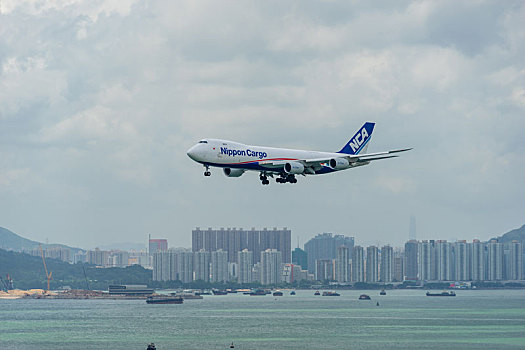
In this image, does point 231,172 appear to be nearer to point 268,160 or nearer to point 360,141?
point 268,160

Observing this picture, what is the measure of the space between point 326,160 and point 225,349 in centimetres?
7014

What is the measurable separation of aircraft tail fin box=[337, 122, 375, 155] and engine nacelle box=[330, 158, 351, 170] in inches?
717

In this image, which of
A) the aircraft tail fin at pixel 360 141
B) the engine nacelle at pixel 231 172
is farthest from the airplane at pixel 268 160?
the aircraft tail fin at pixel 360 141

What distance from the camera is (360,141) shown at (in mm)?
166125

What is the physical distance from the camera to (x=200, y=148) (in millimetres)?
130750

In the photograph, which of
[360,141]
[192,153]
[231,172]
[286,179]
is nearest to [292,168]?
[286,179]

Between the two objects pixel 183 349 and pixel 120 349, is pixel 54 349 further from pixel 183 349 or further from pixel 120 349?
pixel 183 349

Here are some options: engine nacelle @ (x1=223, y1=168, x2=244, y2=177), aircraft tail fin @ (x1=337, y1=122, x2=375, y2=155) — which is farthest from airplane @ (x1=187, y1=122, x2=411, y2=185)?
aircraft tail fin @ (x1=337, y1=122, x2=375, y2=155)

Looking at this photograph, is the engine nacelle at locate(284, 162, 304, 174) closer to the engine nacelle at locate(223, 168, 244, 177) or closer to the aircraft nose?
the engine nacelle at locate(223, 168, 244, 177)

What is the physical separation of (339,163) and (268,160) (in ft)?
45.2

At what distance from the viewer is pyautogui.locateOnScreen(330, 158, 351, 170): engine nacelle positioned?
472ft

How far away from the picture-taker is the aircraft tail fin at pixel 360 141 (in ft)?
539

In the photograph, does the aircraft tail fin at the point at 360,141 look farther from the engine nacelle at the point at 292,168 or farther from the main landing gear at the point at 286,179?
the engine nacelle at the point at 292,168

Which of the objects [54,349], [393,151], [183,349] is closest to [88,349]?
[54,349]
